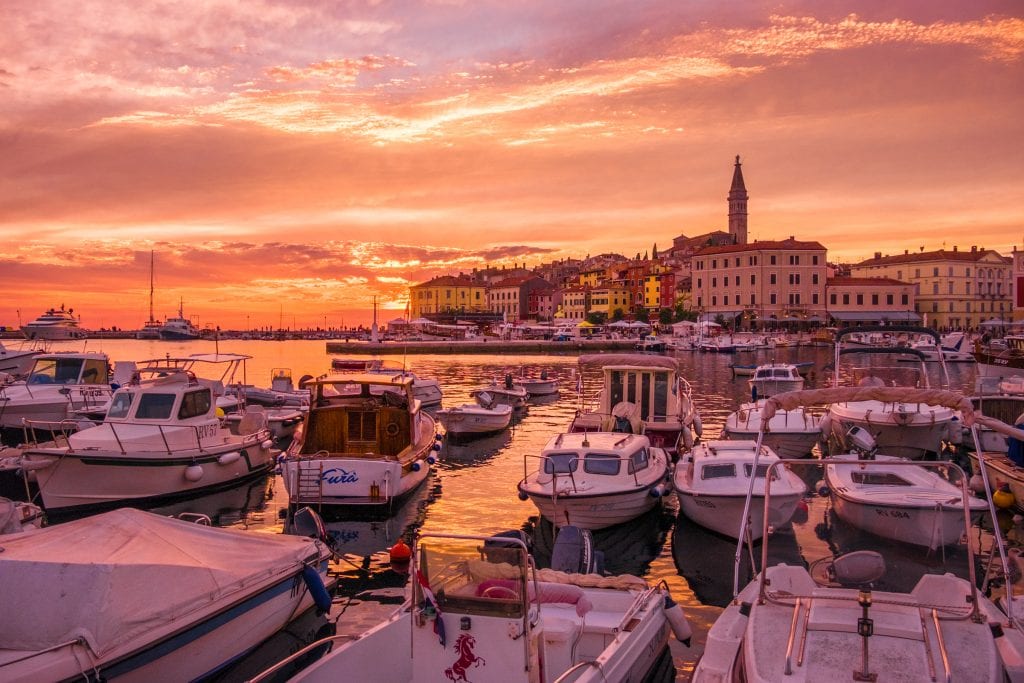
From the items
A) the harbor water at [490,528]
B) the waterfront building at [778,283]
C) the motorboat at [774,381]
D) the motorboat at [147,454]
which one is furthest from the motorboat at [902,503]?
the waterfront building at [778,283]

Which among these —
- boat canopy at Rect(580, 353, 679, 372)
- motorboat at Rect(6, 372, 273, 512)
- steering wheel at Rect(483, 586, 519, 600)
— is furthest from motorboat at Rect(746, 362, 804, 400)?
steering wheel at Rect(483, 586, 519, 600)

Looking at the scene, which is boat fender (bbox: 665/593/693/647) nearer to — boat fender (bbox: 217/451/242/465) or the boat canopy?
boat fender (bbox: 217/451/242/465)

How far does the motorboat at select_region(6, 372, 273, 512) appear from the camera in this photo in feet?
64.0

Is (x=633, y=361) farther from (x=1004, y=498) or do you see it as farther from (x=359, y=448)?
(x=1004, y=498)

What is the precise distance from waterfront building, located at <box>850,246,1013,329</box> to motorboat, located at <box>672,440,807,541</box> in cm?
13839

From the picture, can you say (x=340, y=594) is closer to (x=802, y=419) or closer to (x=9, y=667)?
(x=9, y=667)

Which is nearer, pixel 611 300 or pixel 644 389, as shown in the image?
pixel 644 389

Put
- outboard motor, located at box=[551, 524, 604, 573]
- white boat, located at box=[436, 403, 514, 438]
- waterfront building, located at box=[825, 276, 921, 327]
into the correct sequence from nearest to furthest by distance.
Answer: outboard motor, located at box=[551, 524, 604, 573] → white boat, located at box=[436, 403, 514, 438] → waterfront building, located at box=[825, 276, 921, 327]

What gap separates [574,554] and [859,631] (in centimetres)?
669

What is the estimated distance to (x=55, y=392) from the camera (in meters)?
32.8

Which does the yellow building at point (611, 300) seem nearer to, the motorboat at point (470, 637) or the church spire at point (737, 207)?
the church spire at point (737, 207)

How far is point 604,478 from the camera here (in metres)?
17.7

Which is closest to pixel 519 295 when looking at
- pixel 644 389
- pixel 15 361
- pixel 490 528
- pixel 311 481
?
pixel 15 361

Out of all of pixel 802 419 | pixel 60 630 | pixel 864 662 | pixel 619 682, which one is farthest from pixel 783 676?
pixel 802 419
